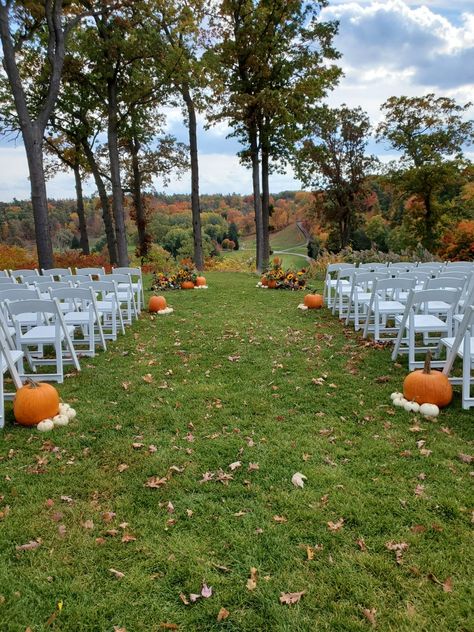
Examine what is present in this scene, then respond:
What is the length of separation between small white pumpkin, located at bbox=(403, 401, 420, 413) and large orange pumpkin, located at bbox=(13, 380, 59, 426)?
373cm

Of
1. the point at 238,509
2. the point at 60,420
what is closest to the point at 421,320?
the point at 238,509

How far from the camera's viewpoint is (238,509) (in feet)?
10.0

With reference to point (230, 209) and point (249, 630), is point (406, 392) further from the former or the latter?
point (230, 209)

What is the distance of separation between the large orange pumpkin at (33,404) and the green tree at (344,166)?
94.7ft

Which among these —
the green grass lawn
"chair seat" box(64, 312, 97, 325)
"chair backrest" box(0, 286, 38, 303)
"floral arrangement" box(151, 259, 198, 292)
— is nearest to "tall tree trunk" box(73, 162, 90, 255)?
"floral arrangement" box(151, 259, 198, 292)

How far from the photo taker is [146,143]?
2494 cm

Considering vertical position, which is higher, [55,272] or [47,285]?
[55,272]

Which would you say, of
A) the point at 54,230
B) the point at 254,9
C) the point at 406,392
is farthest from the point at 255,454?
the point at 54,230

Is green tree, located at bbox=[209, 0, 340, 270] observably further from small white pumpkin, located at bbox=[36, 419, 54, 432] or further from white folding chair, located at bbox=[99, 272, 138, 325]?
small white pumpkin, located at bbox=[36, 419, 54, 432]

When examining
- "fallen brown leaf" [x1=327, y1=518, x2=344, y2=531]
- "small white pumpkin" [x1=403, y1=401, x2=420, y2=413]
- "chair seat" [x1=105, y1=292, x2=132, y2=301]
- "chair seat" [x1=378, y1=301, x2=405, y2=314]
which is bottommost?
"fallen brown leaf" [x1=327, y1=518, x2=344, y2=531]

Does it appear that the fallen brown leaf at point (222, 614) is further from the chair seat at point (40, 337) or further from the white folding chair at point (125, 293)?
the white folding chair at point (125, 293)

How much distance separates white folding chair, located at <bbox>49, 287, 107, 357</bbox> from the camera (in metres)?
6.14

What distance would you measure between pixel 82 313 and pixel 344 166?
28.5 meters

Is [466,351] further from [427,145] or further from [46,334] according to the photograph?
[427,145]
